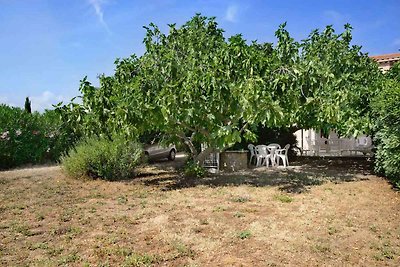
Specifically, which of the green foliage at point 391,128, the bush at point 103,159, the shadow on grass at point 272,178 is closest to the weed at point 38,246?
the shadow on grass at point 272,178

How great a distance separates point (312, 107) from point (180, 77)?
176 inches

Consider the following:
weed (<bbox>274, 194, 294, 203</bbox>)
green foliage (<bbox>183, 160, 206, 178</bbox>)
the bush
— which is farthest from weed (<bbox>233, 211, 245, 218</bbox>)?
the bush

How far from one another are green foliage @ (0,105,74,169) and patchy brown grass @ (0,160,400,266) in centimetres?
569

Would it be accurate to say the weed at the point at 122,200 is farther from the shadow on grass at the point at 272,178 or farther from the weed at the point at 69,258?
the weed at the point at 69,258

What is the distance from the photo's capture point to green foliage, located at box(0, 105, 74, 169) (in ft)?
52.9

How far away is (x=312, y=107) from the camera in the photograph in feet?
36.3

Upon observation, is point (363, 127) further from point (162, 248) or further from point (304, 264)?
point (162, 248)

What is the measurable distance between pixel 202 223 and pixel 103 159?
20.5 feet

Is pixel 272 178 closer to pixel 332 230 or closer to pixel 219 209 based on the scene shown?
pixel 219 209

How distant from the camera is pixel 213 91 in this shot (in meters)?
9.51

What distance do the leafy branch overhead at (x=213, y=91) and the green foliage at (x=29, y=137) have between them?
257 inches

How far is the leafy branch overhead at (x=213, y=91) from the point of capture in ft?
31.0

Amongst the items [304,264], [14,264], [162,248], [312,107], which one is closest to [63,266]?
[14,264]

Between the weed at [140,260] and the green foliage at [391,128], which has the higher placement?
the green foliage at [391,128]
